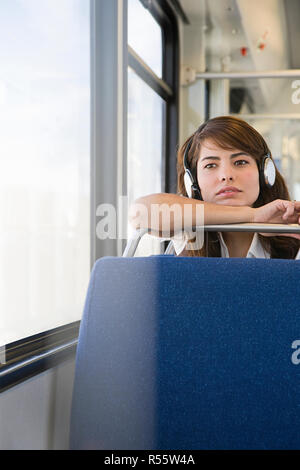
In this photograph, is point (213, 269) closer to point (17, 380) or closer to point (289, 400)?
point (289, 400)

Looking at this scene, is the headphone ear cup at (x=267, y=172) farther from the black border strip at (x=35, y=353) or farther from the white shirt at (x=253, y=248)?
the black border strip at (x=35, y=353)

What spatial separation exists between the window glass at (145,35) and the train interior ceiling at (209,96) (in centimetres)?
12

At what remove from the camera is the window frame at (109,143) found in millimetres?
1157

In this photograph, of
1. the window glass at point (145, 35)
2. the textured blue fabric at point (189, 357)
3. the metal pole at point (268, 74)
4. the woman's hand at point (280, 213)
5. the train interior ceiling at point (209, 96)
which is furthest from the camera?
the metal pole at point (268, 74)

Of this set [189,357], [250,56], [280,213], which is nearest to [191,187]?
[280,213]

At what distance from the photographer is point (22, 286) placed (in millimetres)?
1291

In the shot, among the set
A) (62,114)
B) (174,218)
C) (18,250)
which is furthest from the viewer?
(62,114)

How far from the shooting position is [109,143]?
2.02 meters

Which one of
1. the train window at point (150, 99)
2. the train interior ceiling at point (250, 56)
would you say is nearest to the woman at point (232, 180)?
the train window at point (150, 99)

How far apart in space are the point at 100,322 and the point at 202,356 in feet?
0.54

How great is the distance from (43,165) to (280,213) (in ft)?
2.30
